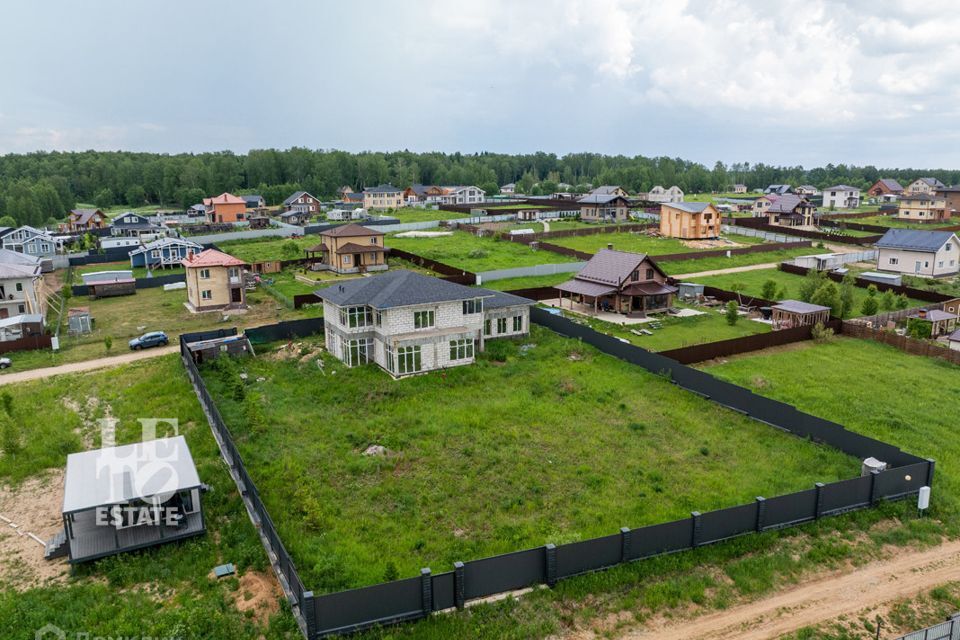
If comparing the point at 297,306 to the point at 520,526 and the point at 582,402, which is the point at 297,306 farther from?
the point at 520,526

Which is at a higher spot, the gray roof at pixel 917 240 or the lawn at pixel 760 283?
the gray roof at pixel 917 240

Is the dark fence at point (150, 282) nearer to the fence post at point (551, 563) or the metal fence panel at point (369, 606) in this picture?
the metal fence panel at point (369, 606)

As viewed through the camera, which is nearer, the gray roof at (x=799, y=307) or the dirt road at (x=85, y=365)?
the dirt road at (x=85, y=365)

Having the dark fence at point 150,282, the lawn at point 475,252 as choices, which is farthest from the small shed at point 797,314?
the dark fence at point 150,282

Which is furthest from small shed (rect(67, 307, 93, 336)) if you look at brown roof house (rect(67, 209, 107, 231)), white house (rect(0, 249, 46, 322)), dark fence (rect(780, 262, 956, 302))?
brown roof house (rect(67, 209, 107, 231))

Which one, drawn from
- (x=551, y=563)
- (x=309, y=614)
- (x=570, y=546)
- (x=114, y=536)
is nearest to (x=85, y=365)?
(x=114, y=536)

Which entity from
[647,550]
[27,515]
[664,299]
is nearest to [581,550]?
[647,550]
